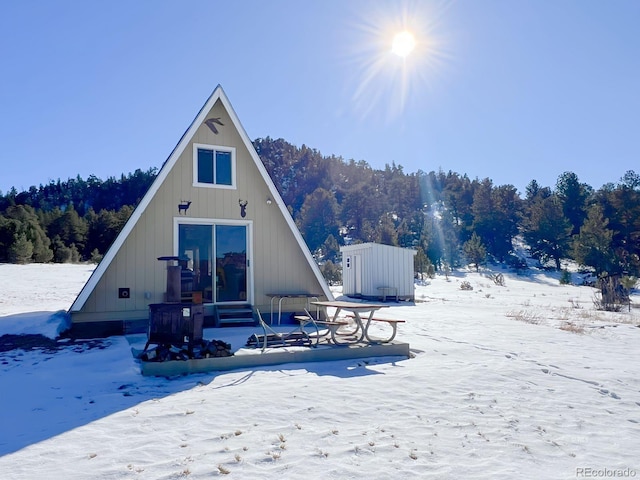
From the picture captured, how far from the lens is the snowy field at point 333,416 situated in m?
3.22

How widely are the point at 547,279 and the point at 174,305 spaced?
31631mm

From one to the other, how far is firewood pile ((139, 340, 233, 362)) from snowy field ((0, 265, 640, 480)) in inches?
11.3

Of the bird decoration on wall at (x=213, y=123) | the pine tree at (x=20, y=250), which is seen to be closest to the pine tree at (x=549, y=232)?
the bird decoration on wall at (x=213, y=123)

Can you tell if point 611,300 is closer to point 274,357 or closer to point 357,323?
point 357,323

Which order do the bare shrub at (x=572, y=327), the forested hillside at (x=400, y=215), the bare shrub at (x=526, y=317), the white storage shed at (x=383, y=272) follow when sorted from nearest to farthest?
the bare shrub at (x=572, y=327)
the bare shrub at (x=526, y=317)
the white storage shed at (x=383, y=272)
the forested hillside at (x=400, y=215)

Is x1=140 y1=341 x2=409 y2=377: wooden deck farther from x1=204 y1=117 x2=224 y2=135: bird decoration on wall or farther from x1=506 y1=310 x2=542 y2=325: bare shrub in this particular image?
x1=506 y1=310 x2=542 y2=325: bare shrub

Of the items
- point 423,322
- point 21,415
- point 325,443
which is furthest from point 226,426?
point 423,322

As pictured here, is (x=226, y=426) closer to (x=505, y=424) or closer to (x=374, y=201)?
(x=505, y=424)

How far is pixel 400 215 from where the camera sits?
50.4 m

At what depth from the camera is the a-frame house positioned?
8656 millimetres

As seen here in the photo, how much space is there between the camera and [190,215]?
9336mm

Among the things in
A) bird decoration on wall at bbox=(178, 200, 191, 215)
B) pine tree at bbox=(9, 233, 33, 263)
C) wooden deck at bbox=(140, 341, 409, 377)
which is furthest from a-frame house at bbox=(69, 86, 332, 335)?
pine tree at bbox=(9, 233, 33, 263)

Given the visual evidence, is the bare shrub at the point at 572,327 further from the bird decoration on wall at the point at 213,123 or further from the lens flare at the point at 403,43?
the bird decoration on wall at the point at 213,123

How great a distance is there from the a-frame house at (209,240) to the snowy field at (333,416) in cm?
129
